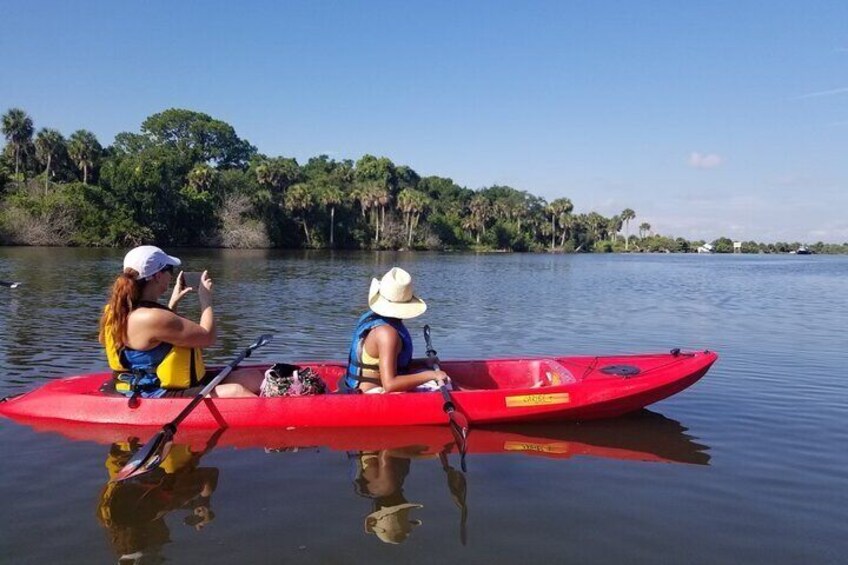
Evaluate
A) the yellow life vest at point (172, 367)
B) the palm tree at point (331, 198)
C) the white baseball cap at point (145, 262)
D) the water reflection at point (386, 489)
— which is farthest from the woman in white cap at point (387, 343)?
the palm tree at point (331, 198)

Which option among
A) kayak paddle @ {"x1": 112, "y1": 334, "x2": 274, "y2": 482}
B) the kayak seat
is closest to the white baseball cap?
kayak paddle @ {"x1": 112, "y1": 334, "x2": 274, "y2": 482}

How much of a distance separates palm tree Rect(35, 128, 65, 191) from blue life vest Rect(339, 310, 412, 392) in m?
65.9

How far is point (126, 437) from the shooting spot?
6.48 meters

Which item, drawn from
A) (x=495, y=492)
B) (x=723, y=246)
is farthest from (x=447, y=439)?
(x=723, y=246)

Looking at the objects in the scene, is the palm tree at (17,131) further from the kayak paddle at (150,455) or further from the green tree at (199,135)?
the kayak paddle at (150,455)

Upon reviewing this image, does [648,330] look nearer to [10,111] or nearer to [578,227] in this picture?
[10,111]

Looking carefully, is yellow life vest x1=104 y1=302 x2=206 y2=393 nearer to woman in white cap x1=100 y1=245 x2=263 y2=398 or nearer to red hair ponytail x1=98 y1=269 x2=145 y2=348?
woman in white cap x1=100 y1=245 x2=263 y2=398

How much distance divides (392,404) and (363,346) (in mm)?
634

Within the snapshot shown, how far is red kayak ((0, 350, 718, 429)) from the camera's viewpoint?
658 centimetres

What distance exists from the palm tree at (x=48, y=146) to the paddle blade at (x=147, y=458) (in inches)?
2624

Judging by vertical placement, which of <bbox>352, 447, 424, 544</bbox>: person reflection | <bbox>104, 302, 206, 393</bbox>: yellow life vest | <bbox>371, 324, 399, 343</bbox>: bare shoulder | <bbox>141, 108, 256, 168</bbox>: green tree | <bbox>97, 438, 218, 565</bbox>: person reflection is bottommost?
<bbox>97, 438, 218, 565</bbox>: person reflection

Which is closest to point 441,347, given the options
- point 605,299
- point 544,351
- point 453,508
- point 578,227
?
point 544,351

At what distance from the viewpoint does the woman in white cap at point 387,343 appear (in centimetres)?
649

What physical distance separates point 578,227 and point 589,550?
125 metres
